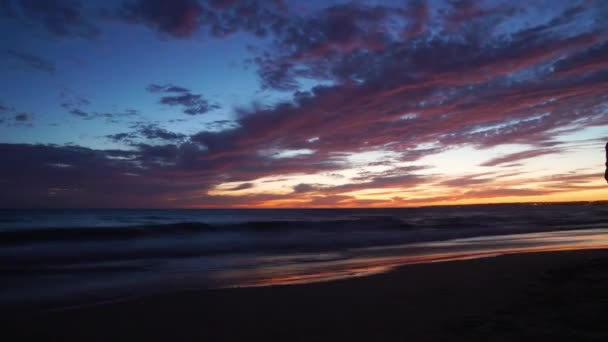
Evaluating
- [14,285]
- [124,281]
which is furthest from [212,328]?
[14,285]

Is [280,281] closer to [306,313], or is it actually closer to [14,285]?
[306,313]

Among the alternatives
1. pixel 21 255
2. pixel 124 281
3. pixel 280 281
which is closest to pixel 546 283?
pixel 280 281

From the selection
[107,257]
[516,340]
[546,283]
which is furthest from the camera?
[107,257]

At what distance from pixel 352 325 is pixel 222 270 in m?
7.55

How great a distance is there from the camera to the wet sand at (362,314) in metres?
5.18

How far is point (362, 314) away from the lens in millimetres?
6156

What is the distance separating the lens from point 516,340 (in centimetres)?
469

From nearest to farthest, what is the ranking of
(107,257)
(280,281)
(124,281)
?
(280,281), (124,281), (107,257)

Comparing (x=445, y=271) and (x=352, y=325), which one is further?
(x=445, y=271)

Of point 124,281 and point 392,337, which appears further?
point 124,281

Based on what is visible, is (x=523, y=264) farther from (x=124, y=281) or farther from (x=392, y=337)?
(x=124, y=281)

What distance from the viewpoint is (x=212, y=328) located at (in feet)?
18.7

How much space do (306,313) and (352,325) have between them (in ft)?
3.22

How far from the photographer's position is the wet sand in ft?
17.0
